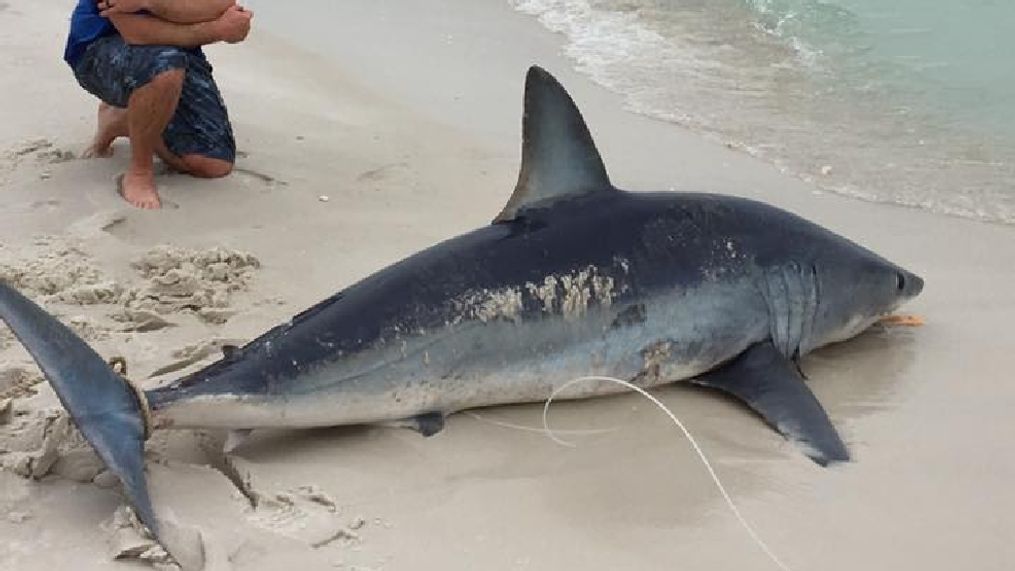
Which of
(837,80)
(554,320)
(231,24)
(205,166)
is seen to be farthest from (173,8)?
(837,80)

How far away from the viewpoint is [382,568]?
9.31ft

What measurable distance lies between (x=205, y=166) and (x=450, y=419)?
238cm

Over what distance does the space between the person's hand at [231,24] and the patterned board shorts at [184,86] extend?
0.18 m

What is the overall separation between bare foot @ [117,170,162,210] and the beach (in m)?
0.07

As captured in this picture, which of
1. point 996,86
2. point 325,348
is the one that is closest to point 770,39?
point 996,86

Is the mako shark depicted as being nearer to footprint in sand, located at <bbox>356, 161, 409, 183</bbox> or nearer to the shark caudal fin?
the shark caudal fin

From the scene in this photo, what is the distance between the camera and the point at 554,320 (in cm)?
360

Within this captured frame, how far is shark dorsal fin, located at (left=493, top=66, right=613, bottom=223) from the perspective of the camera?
12.4 ft

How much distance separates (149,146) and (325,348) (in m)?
2.33

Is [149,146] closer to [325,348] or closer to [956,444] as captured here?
[325,348]

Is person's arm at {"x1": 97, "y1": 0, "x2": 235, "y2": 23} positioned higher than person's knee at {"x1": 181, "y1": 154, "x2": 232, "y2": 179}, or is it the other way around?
person's arm at {"x1": 97, "y1": 0, "x2": 235, "y2": 23}

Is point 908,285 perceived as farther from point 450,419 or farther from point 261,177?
point 261,177

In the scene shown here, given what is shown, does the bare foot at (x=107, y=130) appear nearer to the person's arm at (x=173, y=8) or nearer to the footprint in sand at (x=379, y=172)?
the person's arm at (x=173, y=8)

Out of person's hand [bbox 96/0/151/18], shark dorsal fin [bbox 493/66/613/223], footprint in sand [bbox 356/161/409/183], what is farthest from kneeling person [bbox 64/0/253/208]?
shark dorsal fin [bbox 493/66/613/223]
